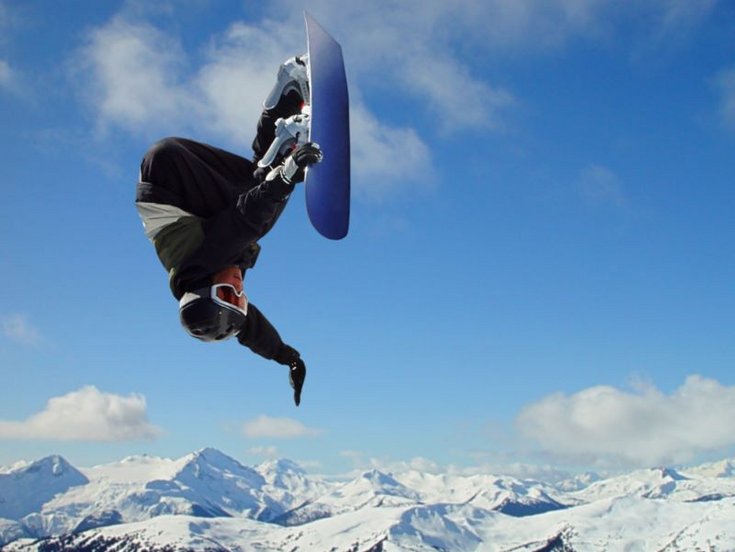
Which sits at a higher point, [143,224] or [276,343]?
[143,224]

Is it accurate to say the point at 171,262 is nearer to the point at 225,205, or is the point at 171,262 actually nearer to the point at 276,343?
the point at 225,205

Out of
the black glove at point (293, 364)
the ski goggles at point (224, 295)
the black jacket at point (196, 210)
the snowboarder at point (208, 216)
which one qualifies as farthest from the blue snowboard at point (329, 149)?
the black glove at point (293, 364)

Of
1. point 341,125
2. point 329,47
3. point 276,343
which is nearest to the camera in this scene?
point 341,125

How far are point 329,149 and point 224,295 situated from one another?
6.22 ft

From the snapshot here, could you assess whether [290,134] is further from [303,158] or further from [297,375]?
[297,375]

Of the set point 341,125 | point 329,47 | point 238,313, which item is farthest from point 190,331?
point 329,47

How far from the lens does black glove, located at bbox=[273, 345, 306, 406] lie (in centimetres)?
805

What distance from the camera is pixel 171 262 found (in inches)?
272

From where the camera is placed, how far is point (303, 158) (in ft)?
17.9

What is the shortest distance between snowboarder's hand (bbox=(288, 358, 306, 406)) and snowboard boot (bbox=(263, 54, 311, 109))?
302cm

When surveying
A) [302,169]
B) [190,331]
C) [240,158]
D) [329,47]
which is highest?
[329,47]

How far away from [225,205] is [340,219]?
157 centimetres

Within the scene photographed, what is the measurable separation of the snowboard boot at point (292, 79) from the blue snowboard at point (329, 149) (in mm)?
351

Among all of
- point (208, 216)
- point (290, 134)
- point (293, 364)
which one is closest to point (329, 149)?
point (290, 134)
